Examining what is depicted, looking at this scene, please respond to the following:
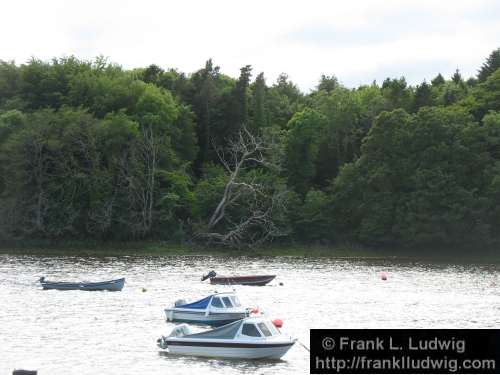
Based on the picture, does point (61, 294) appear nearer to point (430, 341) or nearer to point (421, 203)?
point (430, 341)

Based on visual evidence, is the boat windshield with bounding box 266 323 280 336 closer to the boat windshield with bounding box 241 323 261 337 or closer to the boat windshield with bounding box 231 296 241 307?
the boat windshield with bounding box 241 323 261 337

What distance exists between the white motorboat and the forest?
64374 mm

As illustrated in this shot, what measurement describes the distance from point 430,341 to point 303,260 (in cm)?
7029

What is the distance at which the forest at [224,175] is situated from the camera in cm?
11350

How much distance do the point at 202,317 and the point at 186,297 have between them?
1309 centimetres

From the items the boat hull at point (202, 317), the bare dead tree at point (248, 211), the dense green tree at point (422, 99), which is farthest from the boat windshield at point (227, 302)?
the dense green tree at point (422, 99)

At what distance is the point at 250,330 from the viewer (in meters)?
47.2

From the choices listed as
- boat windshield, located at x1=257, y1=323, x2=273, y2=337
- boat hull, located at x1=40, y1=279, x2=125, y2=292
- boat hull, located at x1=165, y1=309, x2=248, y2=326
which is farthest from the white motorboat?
boat hull, located at x1=40, y1=279, x2=125, y2=292

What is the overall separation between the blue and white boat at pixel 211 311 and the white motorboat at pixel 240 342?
32.3ft

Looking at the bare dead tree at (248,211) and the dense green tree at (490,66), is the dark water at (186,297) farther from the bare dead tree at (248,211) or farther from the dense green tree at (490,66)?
the dense green tree at (490,66)

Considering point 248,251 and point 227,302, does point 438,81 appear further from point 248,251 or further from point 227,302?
point 227,302

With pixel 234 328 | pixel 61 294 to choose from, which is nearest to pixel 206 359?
pixel 234 328

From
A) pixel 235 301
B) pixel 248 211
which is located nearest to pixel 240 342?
pixel 235 301

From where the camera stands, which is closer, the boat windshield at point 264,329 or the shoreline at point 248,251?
the boat windshield at point 264,329
